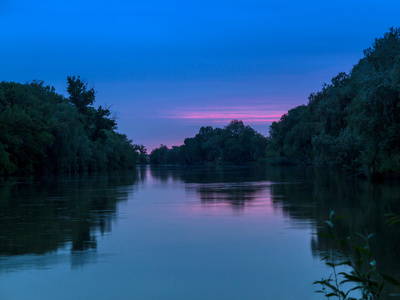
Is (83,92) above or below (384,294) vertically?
above

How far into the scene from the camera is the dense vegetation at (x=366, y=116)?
24500mm

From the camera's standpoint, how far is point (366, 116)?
2566 centimetres

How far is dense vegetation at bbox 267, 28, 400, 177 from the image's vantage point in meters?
24.5

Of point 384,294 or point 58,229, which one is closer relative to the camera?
point 384,294

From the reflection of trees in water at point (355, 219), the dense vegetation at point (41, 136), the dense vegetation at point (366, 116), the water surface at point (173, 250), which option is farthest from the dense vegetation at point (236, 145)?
the water surface at point (173, 250)

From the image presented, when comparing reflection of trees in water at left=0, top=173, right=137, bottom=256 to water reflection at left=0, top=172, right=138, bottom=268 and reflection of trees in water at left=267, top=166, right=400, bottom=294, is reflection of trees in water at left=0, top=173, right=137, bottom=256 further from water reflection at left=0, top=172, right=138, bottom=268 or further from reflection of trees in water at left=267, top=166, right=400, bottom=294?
reflection of trees in water at left=267, top=166, right=400, bottom=294

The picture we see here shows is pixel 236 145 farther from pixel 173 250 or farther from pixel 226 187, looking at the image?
pixel 173 250

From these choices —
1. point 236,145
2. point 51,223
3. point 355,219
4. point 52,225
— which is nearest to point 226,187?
point 355,219

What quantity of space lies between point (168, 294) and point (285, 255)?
3.53 m

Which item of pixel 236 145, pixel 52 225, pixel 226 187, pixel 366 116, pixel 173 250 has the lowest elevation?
pixel 173 250

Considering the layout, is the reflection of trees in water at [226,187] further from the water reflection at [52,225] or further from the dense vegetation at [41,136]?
the dense vegetation at [41,136]

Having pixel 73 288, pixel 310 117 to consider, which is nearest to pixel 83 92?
pixel 310 117

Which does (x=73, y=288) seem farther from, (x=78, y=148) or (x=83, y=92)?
(x=83, y=92)

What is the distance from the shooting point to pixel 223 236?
42.4 ft
